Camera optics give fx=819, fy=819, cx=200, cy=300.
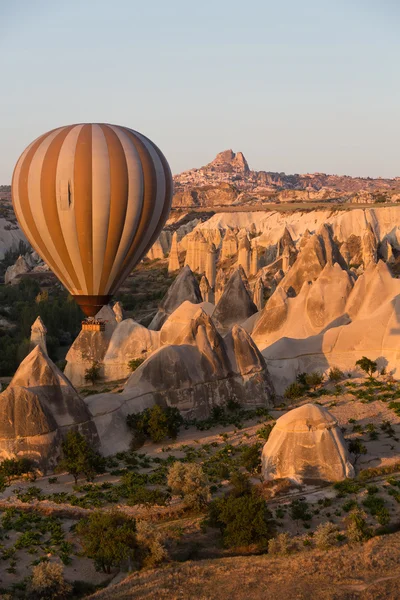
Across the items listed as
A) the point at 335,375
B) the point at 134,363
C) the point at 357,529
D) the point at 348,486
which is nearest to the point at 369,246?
the point at 134,363

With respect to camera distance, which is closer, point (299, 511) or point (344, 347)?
point (299, 511)

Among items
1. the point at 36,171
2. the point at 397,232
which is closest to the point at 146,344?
the point at 36,171

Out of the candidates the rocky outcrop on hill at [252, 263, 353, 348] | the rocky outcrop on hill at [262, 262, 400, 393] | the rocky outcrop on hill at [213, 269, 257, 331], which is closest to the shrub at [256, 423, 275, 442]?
the rocky outcrop on hill at [262, 262, 400, 393]

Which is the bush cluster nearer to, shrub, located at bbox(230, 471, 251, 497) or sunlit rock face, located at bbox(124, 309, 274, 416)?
sunlit rock face, located at bbox(124, 309, 274, 416)

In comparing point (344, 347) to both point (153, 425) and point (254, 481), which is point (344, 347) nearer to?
point (153, 425)

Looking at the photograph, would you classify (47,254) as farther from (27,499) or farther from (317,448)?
(317,448)

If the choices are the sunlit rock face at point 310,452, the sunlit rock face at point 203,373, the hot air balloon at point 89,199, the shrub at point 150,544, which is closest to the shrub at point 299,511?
the sunlit rock face at point 310,452
